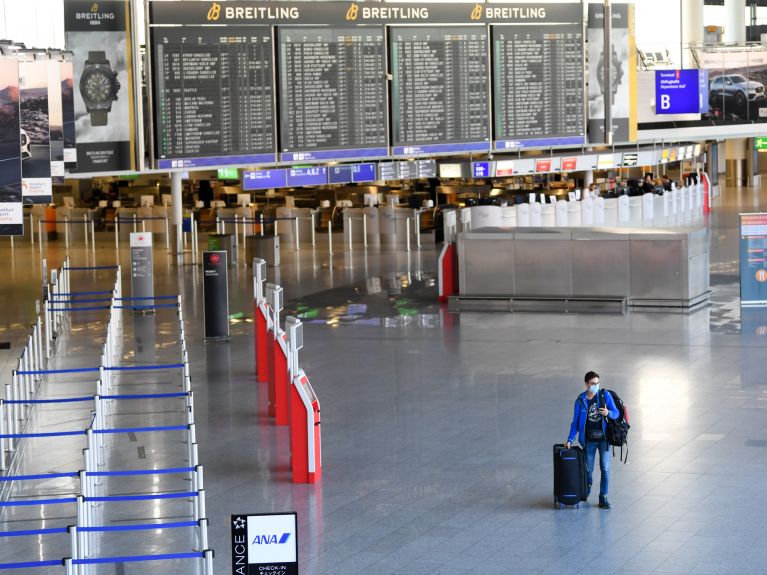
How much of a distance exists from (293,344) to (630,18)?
64.0 ft

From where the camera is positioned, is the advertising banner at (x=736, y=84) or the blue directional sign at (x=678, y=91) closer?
the blue directional sign at (x=678, y=91)

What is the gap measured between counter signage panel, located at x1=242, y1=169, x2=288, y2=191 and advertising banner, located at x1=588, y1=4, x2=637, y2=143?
6668mm

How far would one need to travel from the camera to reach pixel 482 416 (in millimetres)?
12805

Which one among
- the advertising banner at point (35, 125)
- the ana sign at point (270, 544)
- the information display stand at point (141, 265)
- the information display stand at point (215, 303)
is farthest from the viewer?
the information display stand at point (141, 265)

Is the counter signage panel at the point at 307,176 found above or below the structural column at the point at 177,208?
above

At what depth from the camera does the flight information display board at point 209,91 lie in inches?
882

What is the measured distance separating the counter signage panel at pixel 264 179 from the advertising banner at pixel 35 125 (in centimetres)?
730

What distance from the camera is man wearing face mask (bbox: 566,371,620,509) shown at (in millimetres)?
9695

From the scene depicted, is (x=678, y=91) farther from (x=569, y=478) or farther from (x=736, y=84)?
(x=569, y=478)

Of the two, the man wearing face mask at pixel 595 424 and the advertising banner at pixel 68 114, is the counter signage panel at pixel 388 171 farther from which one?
the man wearing face mask at pixel 595 424

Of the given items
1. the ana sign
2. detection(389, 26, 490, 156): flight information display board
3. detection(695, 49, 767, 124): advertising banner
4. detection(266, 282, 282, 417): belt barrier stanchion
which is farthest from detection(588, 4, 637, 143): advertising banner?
the ana sign

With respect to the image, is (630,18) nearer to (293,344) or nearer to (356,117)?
(356,117)

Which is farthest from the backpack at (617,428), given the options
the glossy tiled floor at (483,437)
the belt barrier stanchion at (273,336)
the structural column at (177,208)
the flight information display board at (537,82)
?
the structural column at (177,208)

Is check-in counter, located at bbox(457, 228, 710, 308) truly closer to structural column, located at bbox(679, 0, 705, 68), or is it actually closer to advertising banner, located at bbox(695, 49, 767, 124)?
advertising banner, located at bbox(695, 49, 767, 124)
